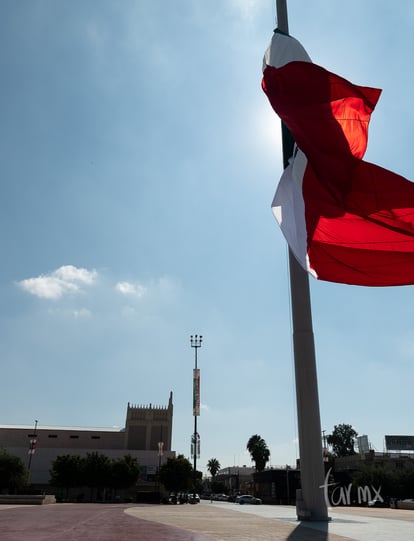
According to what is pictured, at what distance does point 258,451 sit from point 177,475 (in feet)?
173

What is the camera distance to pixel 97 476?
65.4 metres

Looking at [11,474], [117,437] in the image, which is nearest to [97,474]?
[11,474]

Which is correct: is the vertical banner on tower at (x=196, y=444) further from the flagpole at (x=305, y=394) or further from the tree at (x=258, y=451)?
the tree at (x=258, y=451)

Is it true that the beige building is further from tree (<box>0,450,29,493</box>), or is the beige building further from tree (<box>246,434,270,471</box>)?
tree (<box>246,434,270,471</box>)

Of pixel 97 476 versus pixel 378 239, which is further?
pixel 97 476

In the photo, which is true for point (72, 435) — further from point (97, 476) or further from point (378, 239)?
point (378, 239)

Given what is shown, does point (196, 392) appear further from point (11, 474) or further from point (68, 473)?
point (11, 474)

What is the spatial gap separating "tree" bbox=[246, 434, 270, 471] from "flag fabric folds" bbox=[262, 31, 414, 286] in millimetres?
110610

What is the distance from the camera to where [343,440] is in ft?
385

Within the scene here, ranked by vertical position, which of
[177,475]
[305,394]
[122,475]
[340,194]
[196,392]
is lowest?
[122,475]

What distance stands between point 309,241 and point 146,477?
74.7 metres

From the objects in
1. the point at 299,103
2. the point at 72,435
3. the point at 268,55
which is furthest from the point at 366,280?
the point at 72,435

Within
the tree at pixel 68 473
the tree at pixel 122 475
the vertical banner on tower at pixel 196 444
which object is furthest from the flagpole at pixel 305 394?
the tree at pixel 68 473

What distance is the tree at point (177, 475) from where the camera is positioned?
6462cm
